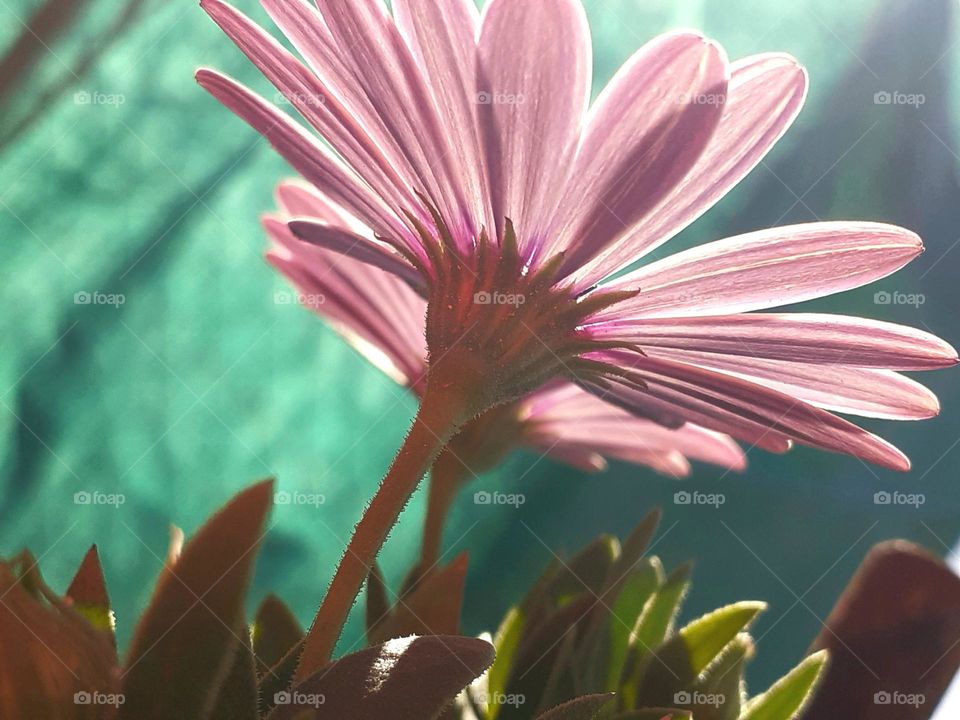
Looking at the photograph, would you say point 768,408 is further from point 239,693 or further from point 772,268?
point 239,693

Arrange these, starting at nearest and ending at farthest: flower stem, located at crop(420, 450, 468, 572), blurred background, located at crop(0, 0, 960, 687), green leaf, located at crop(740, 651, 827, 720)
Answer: green leaf, located at crop(740, 651, 827, 720) → flower stem, located at crop(420, 450, 468, 572) → blurred background, located at crop(0, 0, 960, 687)

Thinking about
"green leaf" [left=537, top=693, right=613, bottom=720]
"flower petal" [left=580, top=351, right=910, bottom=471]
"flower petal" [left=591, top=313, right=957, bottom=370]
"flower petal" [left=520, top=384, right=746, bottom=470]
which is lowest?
"green leaf" [left=537, top=693, right=613, bottom=720]

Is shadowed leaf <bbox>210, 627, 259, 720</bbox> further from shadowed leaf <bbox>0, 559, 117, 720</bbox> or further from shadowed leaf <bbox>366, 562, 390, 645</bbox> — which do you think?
shadowed leaf <bbox>366, 562, 390, 645</bbox>

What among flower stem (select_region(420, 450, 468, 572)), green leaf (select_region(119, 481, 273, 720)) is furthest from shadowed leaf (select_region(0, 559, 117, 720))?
flower stem (select_region(420, 450, 468, 572))

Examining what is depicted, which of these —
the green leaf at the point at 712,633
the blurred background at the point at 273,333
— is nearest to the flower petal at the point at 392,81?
the green leaf at the point at 712,633

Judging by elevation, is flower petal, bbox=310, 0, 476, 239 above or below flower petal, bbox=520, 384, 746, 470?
above

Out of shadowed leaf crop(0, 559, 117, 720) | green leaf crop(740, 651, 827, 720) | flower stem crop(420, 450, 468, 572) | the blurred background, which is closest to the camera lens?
shadowed leaf crop(0, 559, 117, 720)

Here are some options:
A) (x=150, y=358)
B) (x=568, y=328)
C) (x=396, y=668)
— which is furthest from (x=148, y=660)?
(x=150, y=358)

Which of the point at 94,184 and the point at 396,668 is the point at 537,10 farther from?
the point at 94,184

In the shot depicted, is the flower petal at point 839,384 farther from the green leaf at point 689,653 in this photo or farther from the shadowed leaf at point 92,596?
the shadowed leaf at point 92,596
